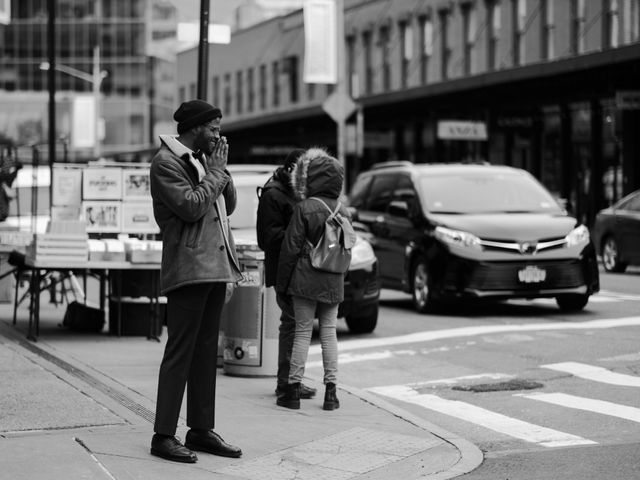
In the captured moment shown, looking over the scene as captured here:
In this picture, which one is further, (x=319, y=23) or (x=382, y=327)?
(x=319, y=23)

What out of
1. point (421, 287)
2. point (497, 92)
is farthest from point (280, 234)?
point (497, 92)

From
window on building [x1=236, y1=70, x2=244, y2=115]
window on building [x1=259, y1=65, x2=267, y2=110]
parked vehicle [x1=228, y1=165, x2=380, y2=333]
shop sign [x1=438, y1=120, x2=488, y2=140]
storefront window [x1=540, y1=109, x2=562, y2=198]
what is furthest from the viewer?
window on building [x1=236, y1=70, x2=244, y2=115]

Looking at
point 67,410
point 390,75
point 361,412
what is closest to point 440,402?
point 361,412

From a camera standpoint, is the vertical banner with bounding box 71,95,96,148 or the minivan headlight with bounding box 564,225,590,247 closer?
the minivan headlight with bounding box 564,225,590,247

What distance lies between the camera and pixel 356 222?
19453mm

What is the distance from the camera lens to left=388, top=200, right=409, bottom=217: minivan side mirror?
1792 cm

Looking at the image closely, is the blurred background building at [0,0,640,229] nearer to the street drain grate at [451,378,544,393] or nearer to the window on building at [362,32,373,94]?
the window on building at [362,32,373,94]

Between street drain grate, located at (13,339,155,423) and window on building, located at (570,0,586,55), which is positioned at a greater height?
window on building, located at (570,0,586,55)

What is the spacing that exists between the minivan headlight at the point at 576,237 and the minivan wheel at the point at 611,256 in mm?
7874

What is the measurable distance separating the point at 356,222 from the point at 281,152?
38.6 m

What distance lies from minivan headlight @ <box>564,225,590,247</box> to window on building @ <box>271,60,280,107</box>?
46.4 meters

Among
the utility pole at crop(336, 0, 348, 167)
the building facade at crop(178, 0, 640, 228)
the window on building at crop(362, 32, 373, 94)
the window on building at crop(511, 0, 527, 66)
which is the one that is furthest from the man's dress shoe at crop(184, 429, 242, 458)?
the window on building at crop(362, 32, 373, 94)

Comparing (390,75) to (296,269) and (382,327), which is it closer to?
(382,327)

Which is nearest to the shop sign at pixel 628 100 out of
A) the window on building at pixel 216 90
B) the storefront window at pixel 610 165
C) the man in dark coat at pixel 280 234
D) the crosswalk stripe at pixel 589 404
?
the storefront window at pixel 610 165
